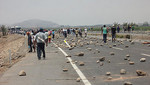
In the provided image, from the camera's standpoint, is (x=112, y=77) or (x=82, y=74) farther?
(x=82, y=74)

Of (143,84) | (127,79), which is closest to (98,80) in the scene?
(127,79)

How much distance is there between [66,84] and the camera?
8133mm

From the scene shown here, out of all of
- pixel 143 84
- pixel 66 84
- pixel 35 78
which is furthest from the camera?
pixel 35 78

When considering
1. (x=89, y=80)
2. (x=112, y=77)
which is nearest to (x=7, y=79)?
(x=89, y=80)

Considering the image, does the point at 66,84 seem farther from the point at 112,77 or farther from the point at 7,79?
the point at 7,79

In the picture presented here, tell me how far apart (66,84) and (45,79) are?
128 cm

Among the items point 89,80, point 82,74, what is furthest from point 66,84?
point 82,74

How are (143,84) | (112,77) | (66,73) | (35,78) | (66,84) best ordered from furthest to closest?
(66,73)
(35,78)
(112,77)
(66,84)
(143,84)

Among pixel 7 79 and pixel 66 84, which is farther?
pixel 7 79

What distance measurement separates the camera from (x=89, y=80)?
8477mm

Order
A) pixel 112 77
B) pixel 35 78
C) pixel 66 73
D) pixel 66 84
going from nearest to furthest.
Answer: pixel 66 84 < pixel 112 77 < pixel 35 78 < pixel 66 73

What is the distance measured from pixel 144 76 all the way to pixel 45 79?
354 cm

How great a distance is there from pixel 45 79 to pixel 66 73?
1.25m

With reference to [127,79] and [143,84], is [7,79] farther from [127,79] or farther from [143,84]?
[143,84]
